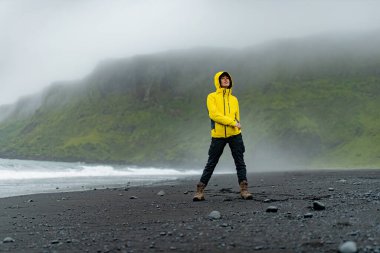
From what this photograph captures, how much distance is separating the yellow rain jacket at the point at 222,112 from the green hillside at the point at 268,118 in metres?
87.4

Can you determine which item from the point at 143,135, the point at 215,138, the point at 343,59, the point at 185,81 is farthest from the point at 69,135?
the point at 215,138

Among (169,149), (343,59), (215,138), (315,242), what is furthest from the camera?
(343,59)

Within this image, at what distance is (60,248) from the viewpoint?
645 cm

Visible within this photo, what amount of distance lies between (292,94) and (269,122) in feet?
68.8

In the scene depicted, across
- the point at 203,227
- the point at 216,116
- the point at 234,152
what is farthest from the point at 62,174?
the point at 203,227

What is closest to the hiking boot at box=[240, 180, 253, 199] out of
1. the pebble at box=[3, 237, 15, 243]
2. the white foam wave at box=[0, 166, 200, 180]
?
the pebble at box=[3, 237, 15, 243]

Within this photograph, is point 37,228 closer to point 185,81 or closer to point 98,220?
point 98,220

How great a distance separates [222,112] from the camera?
11.9 meters

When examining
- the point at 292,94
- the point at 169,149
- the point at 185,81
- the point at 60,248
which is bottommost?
the point at 60,248

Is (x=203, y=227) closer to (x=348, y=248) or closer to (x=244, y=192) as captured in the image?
(x=348, y=248)

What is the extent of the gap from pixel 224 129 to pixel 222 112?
0.47m

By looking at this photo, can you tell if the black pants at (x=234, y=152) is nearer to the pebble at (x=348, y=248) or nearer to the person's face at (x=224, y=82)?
the person's face at (x=224, y=82)

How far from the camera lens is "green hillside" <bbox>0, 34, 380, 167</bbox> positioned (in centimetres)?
11640

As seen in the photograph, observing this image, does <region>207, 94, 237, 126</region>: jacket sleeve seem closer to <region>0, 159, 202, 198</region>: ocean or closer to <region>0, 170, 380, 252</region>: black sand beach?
<region>0, 170, 380, 252</region>: black sand beach
